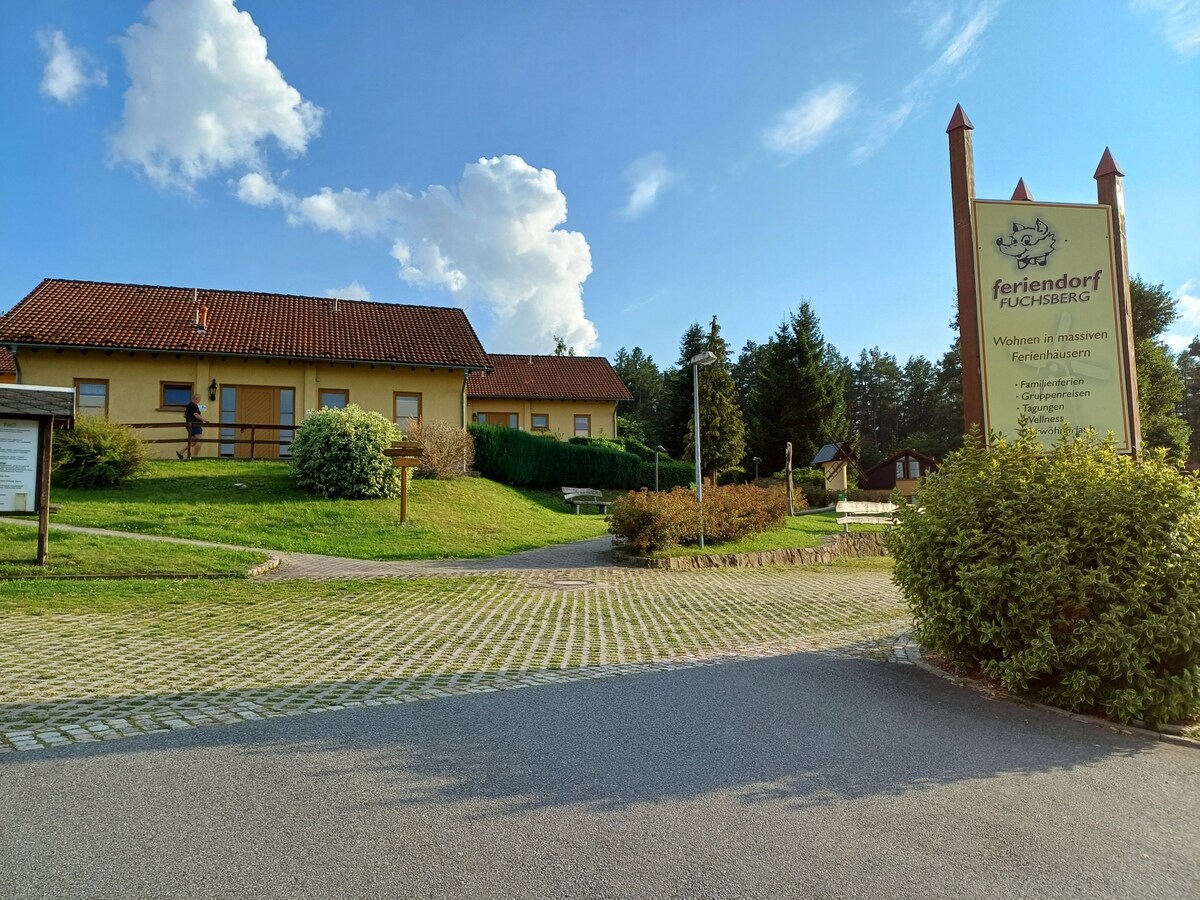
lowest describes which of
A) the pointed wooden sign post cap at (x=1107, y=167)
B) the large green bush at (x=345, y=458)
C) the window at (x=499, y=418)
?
the large green bush at (x=345, y=458)

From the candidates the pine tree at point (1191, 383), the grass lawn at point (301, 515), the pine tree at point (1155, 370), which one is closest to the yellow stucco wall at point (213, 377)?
the grass lawn at point (301, 515)

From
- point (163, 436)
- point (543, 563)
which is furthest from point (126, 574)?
point (163, 436)

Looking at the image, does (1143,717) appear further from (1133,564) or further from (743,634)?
(743,634)

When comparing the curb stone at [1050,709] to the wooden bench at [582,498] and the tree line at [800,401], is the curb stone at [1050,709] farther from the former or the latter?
the tree line at [800,401]

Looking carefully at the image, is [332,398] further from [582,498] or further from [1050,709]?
[1050,709]

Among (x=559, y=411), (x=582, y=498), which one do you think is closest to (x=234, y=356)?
(x=582, y=498)

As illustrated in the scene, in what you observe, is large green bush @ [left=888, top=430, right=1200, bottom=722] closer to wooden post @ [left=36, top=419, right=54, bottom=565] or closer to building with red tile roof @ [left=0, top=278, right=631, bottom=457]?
wooden post @ [left=36, top=419, right=54, bottom=565]

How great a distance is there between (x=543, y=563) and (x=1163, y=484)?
11314 mm

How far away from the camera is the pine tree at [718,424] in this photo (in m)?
47.6

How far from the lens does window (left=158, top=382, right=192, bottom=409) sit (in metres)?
26.2

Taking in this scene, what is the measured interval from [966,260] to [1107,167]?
1.75 meters

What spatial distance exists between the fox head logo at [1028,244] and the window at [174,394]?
2632cm

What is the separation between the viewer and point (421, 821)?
3555mm

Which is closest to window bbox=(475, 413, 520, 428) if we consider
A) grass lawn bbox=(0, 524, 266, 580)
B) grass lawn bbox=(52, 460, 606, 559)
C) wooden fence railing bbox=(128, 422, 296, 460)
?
wooden fence railing bbox=(128, 422, 296, 460)
